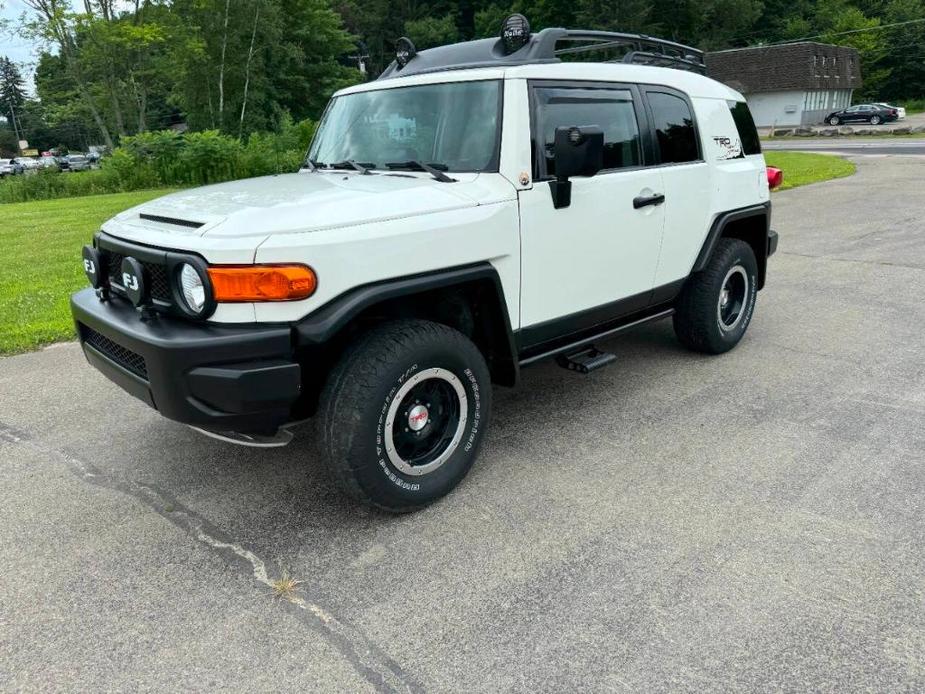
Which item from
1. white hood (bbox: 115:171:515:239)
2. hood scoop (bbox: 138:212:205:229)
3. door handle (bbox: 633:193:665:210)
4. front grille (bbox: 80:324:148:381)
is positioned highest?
white hood (bbox: 115:171:515:239)

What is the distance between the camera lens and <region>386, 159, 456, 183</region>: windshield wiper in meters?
3.39

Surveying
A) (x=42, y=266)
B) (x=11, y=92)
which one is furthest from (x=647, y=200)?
(x=11, y=92)

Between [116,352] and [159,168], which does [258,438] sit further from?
[159,168]

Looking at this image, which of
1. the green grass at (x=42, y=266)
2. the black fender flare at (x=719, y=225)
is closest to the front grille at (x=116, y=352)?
the green grass at (x=42, y=266)

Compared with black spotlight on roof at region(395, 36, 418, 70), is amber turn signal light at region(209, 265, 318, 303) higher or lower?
lower

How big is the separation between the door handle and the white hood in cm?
104

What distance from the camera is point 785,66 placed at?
57.8 meters

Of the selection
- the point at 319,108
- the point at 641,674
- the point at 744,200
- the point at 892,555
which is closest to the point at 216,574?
the point at 641,674

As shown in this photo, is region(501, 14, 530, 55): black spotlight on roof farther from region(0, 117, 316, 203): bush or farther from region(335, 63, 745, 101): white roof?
region(0, 117, 316, 203): bush

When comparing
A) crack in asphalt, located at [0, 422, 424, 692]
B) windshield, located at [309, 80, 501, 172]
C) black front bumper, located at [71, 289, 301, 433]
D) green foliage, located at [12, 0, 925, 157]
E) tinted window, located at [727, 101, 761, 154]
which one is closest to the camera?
crack in asphalt, located at [0, 422, 424, 692]

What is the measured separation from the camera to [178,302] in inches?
110

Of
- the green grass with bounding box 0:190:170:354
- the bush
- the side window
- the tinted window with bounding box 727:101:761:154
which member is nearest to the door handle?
the side window

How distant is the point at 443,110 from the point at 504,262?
0.93 metres

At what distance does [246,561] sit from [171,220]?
152 centimetres
